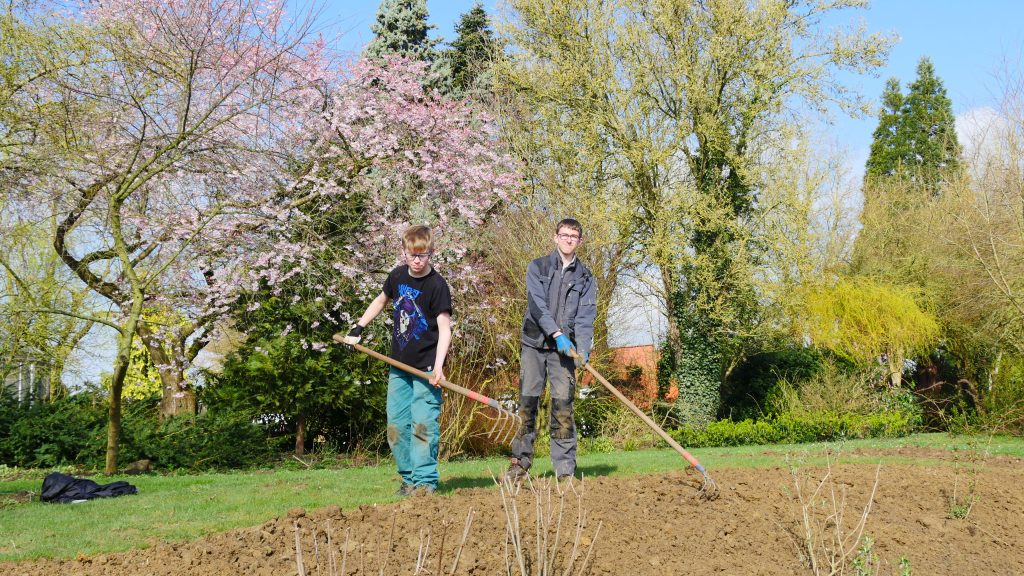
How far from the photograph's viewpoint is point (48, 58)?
7.76 m

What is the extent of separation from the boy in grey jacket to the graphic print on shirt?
2.73ft

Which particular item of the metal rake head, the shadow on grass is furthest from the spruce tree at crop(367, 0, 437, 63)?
the metal rake head

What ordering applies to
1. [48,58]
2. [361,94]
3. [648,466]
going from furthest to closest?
[361,94], [48,58], [648,466]

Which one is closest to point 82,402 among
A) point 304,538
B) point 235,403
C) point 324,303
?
point 235,403

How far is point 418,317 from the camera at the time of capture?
5195 mm

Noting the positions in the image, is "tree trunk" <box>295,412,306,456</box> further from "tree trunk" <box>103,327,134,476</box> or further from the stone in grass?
"tree trunk" <box>103,327,134,476</box>

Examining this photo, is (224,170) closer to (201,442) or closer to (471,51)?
(201,442)

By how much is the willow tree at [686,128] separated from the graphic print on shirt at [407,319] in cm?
992

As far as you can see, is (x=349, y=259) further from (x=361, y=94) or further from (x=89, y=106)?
(x=89, y=106)

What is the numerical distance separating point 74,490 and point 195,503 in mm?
1513

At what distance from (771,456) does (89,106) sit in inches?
303

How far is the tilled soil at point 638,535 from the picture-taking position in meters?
3.45

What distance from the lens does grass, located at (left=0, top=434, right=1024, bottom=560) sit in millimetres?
4277

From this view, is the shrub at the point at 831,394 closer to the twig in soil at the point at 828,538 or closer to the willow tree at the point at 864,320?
the willow tree at the point at 864,320
